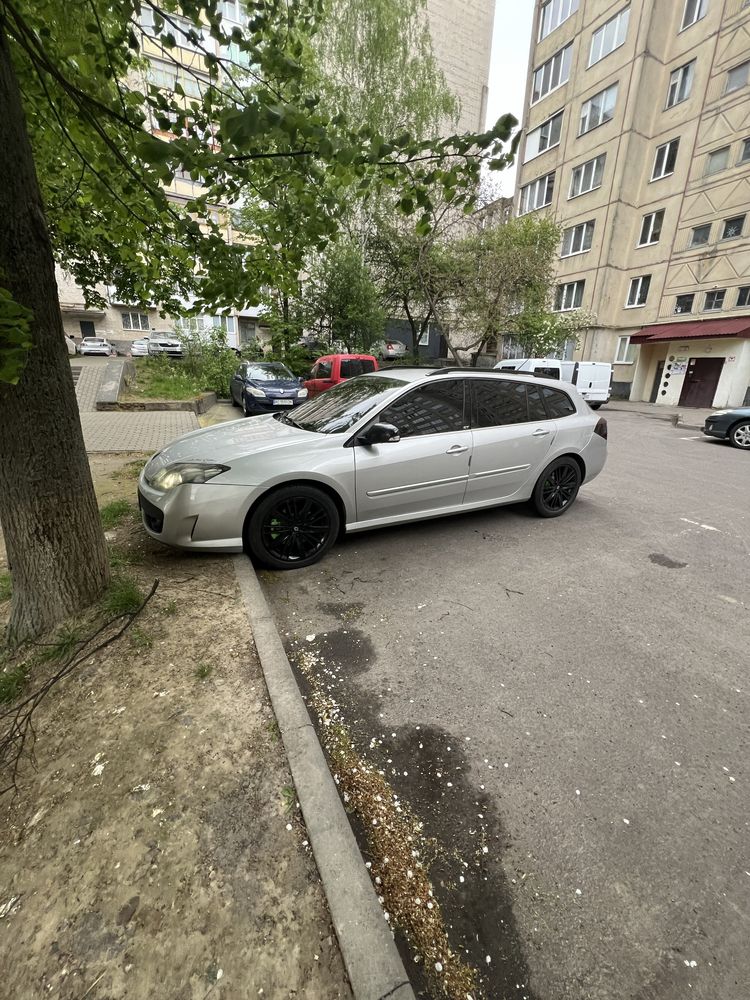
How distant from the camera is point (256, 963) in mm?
1381

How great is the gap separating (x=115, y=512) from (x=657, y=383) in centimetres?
2605

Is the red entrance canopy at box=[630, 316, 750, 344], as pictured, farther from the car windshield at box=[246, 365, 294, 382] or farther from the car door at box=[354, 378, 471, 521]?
the car door at box=[354, 378, 471, 521]

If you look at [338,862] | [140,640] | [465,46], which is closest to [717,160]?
[140,640]

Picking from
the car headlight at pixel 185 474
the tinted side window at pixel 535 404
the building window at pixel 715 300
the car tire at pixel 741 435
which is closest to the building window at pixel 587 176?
the building window at pixel 715 300

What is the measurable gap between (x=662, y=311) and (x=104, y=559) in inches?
1039

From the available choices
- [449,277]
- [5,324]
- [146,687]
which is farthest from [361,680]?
[449,277]

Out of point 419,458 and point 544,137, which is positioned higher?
point 544,137

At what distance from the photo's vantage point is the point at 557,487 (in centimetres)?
546

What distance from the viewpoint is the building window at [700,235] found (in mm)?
20030

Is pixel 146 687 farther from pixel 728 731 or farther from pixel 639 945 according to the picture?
pixel 728 731

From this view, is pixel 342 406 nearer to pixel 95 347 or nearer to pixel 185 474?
pixel 185 474

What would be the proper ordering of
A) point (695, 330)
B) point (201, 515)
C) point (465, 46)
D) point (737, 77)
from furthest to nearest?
1. point (465, 46)
2. point (695, 330)
3. point (737, 77)
4. point (201, 515)

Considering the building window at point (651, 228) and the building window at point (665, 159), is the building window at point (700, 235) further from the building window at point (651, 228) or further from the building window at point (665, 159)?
the building window at point (665, 159)

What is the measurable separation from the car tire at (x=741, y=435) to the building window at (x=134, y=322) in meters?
40.4
